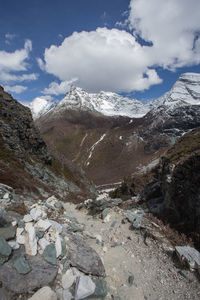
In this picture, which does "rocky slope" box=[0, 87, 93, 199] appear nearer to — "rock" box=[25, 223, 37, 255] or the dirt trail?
the dirt trail

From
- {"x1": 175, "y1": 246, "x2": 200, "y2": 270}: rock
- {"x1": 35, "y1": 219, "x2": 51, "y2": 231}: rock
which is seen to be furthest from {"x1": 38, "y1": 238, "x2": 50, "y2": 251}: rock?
{"x1": 175, "y1": 246, "x2": 200, "y2": 270}: rock

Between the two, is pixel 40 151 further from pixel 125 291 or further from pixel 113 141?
pixel 113 141

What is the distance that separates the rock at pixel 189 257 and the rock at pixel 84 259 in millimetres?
3240

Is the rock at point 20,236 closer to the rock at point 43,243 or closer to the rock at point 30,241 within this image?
the rock at point 30,241

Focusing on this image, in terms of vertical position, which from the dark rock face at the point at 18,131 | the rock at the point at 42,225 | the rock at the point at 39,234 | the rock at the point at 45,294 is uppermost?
the dark rock face at the point at 18,131

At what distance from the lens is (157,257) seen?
6.87 m

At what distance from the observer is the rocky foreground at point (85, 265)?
430 centimetres

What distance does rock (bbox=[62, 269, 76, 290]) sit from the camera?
457cm

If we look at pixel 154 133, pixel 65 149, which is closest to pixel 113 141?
pixel 154 133

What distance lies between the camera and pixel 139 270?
6.26 meters

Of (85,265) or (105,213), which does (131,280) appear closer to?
(85,265)

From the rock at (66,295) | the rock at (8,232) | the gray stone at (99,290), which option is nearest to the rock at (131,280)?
the gray stone at (99,290)

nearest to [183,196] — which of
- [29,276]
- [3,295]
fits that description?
[29,276]

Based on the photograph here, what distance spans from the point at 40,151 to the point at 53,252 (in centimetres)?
3264
